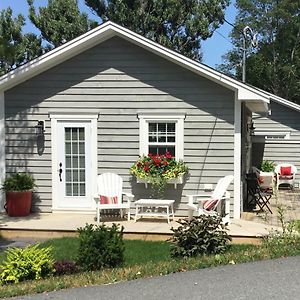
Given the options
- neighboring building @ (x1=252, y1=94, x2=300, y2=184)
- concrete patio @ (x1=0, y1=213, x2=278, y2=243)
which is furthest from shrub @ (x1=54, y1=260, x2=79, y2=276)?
neighboring building @ (x1=252, y1=94, x2=300, y2=184)

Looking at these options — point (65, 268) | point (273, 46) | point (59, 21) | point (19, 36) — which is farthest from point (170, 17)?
point (65, 268)

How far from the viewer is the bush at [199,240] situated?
616 cm

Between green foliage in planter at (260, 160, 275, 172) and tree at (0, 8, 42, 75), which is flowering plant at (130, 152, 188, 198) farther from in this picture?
tree at (0, 8, 42, 75)

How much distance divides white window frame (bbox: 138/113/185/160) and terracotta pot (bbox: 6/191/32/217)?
2.51 metres

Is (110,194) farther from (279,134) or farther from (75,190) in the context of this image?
(279,134)

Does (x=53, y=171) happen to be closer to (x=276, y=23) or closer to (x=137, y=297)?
(x=137, y=297)

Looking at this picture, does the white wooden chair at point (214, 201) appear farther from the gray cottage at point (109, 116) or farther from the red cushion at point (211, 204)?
the gray cottage at point (109, 116)

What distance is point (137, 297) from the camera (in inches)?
175

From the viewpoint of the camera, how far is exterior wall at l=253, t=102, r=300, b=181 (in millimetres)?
16484

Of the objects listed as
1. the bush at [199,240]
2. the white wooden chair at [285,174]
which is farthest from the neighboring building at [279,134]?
the bush at [199,240]

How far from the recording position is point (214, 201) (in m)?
8.77

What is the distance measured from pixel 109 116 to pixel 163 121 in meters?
1.14

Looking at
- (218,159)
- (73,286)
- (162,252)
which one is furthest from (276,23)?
(73,286)

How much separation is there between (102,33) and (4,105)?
263 centimetres
